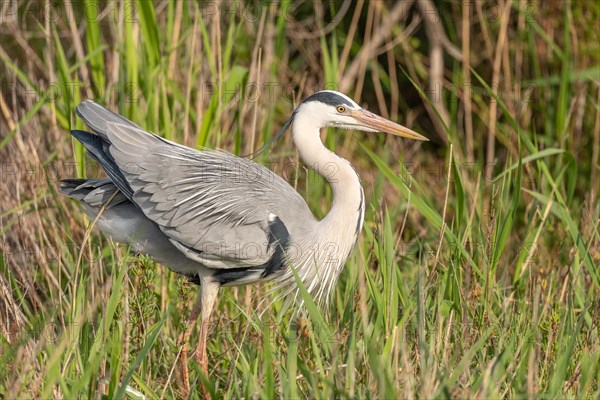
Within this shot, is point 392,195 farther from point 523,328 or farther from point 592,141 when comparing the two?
point 523,328

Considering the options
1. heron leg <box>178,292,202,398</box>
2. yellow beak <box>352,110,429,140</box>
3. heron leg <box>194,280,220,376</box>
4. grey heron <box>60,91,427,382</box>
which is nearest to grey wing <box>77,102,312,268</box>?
grey heron <box>60,91,427,382</box>

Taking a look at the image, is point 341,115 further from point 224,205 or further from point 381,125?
point 224,205

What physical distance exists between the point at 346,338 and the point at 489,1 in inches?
152

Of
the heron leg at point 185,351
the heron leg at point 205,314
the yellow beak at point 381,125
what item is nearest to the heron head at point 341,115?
the yellow beak at point 381,125

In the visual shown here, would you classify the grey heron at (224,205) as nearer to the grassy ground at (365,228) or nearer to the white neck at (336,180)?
the white neck at (336,180)

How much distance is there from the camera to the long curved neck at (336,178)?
12.4 feet

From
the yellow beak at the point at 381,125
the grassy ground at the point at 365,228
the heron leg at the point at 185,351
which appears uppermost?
the yellow beak at the point at 381,125

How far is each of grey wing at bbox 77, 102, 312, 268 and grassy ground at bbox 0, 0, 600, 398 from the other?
0.25m

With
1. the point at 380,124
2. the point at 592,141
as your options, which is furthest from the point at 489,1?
the point at 380,124

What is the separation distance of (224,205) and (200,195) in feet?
0.41

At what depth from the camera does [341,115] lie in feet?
12.7

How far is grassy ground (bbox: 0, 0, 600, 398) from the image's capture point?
2.87 metres

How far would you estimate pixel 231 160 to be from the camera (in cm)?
404

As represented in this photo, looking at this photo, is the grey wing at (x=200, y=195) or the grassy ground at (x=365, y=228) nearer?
the grassy ground at (x=365, y=228)
